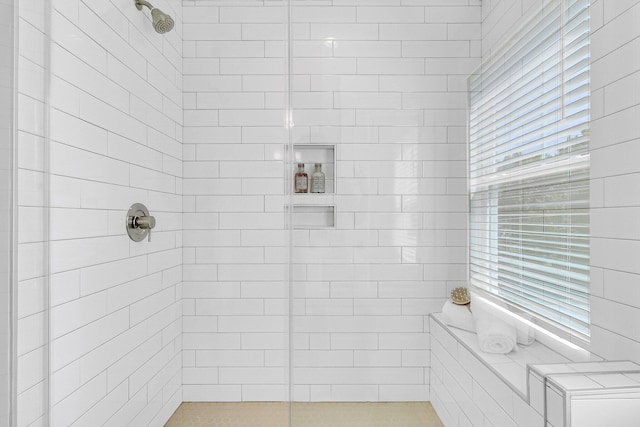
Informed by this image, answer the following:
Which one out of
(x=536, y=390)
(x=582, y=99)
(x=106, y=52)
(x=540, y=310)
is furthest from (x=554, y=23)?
(x=106, y=52)

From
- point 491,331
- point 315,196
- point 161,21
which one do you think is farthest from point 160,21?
point 491,331

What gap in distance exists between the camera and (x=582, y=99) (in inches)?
35.1

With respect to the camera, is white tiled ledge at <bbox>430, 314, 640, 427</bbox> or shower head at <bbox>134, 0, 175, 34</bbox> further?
shower head at <bbox>134, 0, 175, 34</bbox>

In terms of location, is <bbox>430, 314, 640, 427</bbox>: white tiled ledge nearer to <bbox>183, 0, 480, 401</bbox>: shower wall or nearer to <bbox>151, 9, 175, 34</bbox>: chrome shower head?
<bbox>183, 0, 480, 401</bbox>: shower wall

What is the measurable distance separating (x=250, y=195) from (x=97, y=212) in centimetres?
39

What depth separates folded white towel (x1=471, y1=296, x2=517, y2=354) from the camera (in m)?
0.92

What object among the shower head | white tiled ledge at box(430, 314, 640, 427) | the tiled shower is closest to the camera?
white tiled ledge at box(430, 314, 640, 427)

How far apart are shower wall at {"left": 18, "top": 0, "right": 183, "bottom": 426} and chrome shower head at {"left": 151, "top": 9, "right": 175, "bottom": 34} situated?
2 centimetres

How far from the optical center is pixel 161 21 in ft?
3.48

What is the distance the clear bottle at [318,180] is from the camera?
0.99 m
